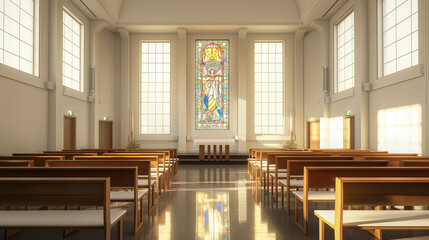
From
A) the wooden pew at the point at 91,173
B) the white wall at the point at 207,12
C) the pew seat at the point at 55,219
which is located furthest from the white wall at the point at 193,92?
the pew seat at the point at 55,219

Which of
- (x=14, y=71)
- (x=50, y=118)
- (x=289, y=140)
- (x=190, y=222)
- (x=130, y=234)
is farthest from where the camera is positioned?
(x=289, y=140)

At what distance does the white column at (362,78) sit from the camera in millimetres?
9945

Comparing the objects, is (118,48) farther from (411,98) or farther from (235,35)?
(411,98)

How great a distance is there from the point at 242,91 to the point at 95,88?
5841 mm

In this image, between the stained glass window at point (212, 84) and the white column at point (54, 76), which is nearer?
the white column at point (54, 76)

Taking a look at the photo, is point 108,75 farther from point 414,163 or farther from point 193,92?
point 414,163

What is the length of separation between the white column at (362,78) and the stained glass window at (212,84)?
5.99 meters

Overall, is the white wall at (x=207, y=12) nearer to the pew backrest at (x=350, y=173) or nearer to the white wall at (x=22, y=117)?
the white wall at (x=22, y=117)

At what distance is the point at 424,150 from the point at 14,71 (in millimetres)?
9207

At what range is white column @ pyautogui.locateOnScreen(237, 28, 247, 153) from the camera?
47.3ft

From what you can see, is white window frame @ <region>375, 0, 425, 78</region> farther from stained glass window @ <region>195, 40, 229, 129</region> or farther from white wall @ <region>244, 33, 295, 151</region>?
stained glass window @ <region>195, 40, 229, 129</region>

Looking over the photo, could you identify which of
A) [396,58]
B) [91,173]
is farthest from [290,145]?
[91,173]

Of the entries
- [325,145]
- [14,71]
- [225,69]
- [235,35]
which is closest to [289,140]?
[325,145]

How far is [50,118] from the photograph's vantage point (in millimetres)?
9508
